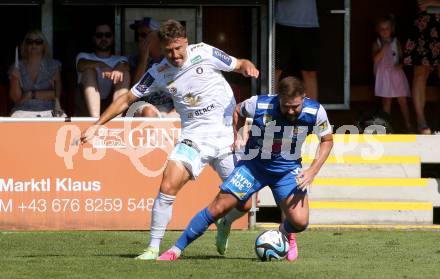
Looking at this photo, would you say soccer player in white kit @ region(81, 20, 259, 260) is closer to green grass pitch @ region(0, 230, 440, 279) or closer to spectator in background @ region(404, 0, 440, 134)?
green grass pitch @ region(0, 230, 440, 279)

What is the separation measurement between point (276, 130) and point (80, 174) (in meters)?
3.97

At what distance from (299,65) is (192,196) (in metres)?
2.37

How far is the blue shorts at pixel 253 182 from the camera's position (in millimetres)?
10984

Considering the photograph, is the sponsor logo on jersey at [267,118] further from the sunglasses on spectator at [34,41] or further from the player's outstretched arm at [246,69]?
the sunglasses on spectator at [34,41]

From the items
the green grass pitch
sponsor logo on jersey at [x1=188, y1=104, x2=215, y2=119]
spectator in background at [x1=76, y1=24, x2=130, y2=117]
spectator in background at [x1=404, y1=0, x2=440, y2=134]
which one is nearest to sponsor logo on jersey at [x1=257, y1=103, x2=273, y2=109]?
sponsor logo on jersey at [x1=188, y1=104, x2=215, y2=119]

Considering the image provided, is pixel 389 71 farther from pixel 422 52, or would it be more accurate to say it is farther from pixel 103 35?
pixel 103 35

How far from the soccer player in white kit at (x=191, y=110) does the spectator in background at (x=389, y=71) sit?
5111 mm

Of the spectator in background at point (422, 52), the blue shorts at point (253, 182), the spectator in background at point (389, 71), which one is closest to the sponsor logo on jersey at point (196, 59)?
the blue shorts at point (253, 182)

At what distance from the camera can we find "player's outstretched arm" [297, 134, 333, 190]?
10766mm

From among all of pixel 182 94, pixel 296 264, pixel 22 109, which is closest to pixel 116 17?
pixel 22 109

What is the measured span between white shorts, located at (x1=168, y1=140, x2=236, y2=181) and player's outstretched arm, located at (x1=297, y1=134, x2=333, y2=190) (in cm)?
89

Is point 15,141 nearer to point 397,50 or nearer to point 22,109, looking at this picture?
point 22,109

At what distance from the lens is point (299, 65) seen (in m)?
15.8

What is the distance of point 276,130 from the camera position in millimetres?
10953
